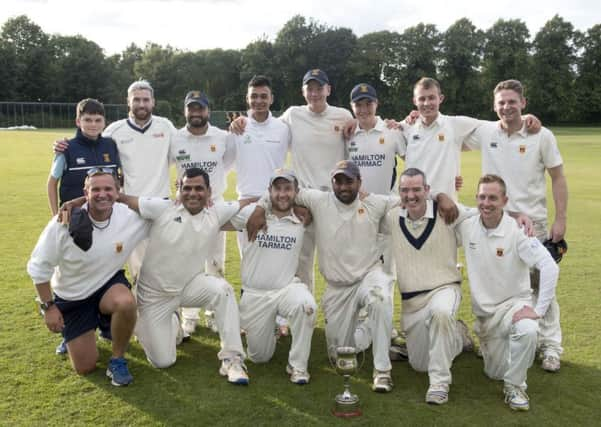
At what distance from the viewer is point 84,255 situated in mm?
4973

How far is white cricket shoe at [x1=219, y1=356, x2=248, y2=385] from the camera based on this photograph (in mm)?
4832

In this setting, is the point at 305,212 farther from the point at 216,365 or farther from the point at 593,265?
the point at 593,265

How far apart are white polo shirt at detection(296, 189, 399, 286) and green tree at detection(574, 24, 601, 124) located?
74327 millimetres

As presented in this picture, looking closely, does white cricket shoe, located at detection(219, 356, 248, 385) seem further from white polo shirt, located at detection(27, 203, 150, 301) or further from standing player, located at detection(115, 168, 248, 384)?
white polo shirt, located at detection(27, 203, 150, 301)

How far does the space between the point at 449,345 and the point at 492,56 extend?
80.2 meters

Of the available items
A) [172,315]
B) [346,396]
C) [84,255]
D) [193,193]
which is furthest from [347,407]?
[84,255]

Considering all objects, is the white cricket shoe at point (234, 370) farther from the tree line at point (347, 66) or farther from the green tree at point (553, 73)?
the green tree at point (553, 73)

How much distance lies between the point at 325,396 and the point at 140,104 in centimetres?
361

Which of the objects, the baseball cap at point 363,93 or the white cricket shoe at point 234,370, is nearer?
the white cricket shoe at point 234,370

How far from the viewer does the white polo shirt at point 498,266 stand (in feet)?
16.2

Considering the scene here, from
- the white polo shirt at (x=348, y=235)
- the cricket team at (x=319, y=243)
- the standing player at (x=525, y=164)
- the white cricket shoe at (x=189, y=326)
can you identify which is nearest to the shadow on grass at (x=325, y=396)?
the cricket team at (x=319, y=243)

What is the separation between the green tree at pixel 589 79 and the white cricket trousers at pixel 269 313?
74965 millimetres

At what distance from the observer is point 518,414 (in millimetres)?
4379

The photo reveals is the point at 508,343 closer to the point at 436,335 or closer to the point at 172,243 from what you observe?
the point at 436,335
